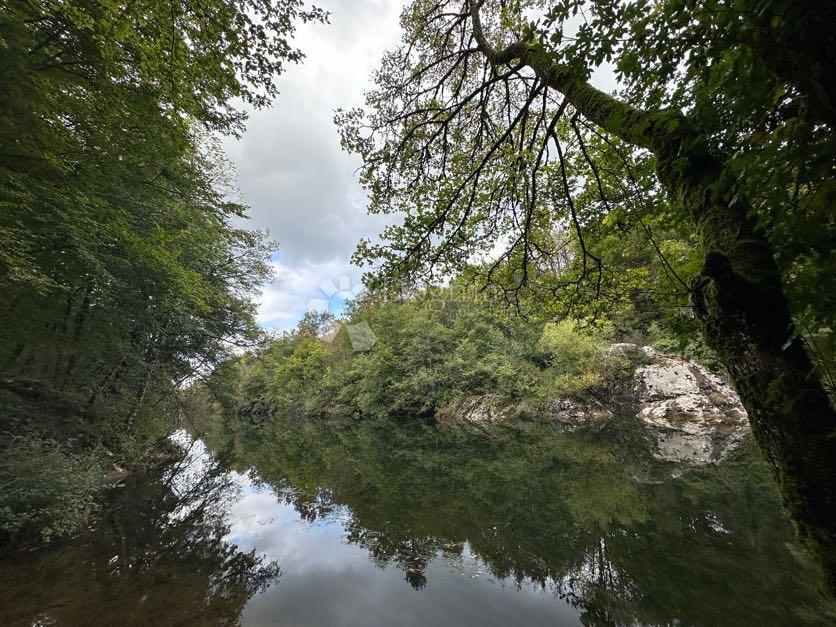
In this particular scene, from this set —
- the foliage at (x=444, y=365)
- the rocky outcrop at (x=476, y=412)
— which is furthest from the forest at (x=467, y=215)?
the rocky outcrop at (x=476, y=412)

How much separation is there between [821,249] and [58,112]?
989cm

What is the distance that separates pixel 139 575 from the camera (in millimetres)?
5441

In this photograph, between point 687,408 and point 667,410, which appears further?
point 667,410

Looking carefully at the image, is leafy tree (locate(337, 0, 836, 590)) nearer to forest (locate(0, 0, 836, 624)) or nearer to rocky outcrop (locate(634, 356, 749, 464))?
forest (locate(0, 0, 836, 624))

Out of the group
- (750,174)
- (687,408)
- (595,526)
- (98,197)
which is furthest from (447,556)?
(687,408)

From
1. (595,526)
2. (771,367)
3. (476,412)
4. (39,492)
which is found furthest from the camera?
(476,412)

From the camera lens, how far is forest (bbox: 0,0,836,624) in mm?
1563

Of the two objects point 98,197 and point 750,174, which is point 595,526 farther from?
point 98,197

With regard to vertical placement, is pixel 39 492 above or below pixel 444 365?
below

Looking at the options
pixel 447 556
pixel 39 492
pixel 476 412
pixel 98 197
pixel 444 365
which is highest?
pixel 444 365

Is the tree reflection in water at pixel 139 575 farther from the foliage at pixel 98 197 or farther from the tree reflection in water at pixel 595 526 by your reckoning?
the tree reflection in water at pixel 595 526

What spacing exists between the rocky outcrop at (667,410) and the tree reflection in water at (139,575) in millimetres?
12191

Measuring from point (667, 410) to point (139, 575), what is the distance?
73.2 feet

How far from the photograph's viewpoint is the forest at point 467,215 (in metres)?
1.56
